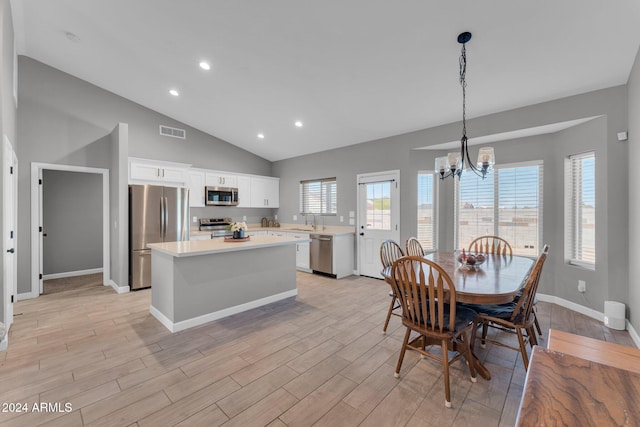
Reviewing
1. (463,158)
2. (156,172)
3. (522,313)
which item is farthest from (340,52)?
(156,172)

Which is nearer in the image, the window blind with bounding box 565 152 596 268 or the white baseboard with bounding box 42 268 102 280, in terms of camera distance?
the window blind with bounding box 565 152 596 268

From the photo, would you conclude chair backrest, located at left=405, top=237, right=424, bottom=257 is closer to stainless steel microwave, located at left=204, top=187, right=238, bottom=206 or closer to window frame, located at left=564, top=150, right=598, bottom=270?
window frame, located at left=564, top=150, right=598, bottom=270

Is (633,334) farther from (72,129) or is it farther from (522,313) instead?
(72,129)

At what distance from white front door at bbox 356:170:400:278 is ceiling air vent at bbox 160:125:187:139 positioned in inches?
144

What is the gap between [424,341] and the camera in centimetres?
254

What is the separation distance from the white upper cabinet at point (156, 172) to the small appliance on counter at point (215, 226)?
0.99 metres

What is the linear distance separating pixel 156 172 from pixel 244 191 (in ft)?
6.32

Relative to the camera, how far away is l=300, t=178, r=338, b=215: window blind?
600 cm

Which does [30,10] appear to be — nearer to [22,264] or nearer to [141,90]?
[141,90]

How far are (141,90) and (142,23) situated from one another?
180 cm

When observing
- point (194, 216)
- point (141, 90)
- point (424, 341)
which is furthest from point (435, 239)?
point (141, 90)

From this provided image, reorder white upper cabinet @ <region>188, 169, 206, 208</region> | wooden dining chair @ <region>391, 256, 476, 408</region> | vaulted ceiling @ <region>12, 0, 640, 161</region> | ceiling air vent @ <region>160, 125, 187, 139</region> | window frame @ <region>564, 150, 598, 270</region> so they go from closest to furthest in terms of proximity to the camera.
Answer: wooden dining chair @ <region>391, 256, 476, 408</region>, vaulted ceiling @ <region>12, 0, 640, 161</region>, window frame @ <region>564, 150, 598, 270</region>, ceiling air vent @ <region>160, 125, 187, 139</region>, white upper cabinet @ <region>188, 169, 206, 208</region>

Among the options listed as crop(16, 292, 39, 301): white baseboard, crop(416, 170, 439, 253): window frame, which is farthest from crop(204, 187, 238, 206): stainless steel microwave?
crop(416, 170, 439, 253): window frame

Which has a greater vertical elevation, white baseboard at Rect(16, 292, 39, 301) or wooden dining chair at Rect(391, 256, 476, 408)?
wooden dining chair at Rect(391, 256, 476, 408)
